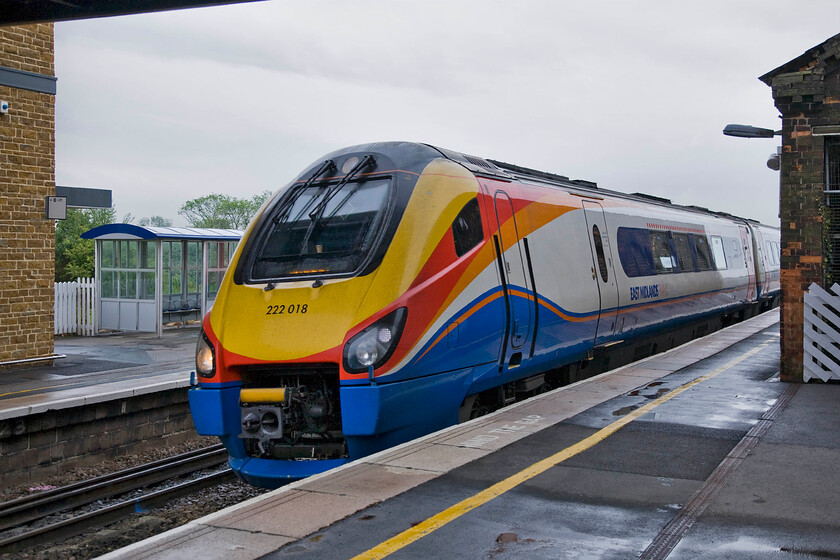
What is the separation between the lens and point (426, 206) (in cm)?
744

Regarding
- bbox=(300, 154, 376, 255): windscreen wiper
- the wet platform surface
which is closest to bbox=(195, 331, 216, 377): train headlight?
bbox=(300, 154, 376, 255): windscreen wiper

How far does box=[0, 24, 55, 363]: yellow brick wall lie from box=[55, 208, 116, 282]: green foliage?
1320cm

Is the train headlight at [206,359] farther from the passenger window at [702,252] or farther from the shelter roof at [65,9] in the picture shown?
the passenger window at [702,252]

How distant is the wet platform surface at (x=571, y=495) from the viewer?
15.1ft

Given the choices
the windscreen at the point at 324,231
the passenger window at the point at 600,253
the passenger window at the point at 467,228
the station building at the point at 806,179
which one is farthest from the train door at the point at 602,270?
the windscreen at the point at 324,231

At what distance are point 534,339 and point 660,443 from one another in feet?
7.23

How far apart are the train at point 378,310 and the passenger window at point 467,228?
20 mm

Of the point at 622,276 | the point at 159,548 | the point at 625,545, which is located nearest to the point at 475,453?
the point at 625,545

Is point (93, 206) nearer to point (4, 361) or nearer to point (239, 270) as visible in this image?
point (4, 361)

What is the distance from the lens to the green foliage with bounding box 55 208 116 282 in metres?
31.6

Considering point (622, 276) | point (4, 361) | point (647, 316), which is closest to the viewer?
point (622, 276)

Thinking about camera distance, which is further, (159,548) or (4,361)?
(4,361)

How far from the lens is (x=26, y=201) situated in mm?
14836

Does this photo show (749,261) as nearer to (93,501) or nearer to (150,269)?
(150,269)
